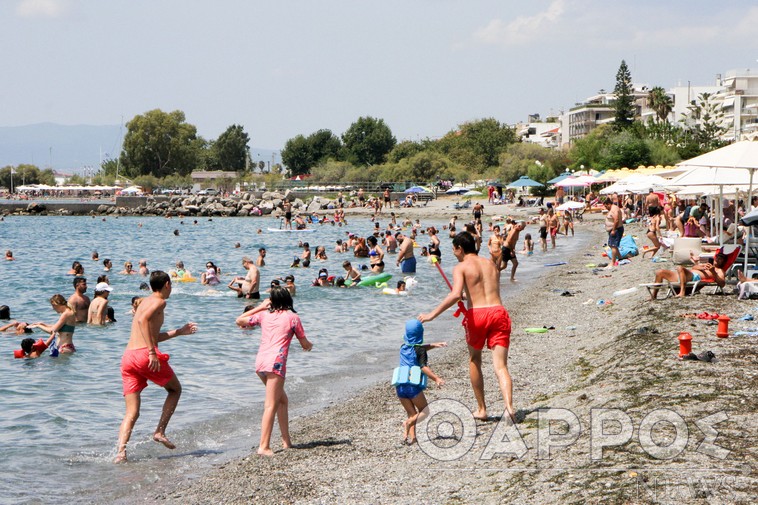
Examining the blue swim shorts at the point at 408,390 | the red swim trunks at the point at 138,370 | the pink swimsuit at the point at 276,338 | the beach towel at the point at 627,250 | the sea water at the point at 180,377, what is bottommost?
the sea water at the point at 180,377

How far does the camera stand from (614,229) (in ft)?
71.8

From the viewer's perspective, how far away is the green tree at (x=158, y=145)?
133 meters

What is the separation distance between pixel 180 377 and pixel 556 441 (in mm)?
6918

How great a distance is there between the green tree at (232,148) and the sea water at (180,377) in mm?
119782

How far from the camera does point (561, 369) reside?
10.1 m

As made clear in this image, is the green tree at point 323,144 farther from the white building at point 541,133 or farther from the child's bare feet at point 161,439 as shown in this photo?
the child's bare feet at point 161,439

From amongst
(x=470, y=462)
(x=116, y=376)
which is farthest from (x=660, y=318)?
(x=116, y=376)

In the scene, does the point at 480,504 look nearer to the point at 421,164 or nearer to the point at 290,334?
the point at 290,334

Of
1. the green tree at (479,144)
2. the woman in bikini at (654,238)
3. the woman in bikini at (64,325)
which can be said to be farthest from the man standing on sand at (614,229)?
the green tree at (479,144)

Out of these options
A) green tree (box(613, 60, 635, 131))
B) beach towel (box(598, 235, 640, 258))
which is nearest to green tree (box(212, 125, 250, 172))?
green tree (box(613, 60, 635, 131))

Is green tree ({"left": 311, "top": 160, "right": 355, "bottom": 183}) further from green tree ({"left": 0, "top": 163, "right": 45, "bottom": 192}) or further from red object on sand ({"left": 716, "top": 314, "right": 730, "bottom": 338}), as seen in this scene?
red object on sand ({"left": 716, "top": 314, "right": 730, "bottom": 338})

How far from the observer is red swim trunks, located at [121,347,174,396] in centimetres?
739

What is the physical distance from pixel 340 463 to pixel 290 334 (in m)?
1.14

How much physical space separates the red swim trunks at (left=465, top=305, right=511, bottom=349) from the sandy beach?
73 cm
